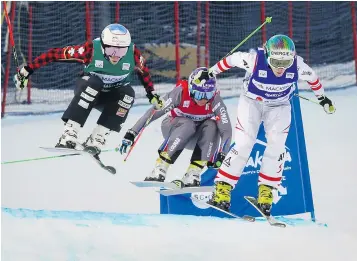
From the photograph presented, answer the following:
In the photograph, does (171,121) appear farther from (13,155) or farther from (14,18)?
(14,18)

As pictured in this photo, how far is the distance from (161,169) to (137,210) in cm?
193

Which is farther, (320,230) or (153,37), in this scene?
(153,37)

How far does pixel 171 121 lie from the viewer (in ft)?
19.5

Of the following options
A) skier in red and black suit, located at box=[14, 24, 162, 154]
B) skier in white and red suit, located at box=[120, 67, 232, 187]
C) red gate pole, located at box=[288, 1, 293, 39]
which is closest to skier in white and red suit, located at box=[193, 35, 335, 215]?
skier in white and red suit, located at box=[120, 67, 232, 187]

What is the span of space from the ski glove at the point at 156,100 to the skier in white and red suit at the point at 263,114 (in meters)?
0.40

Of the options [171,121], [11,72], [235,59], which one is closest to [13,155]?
[11,72]

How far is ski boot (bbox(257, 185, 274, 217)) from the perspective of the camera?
5.68 m

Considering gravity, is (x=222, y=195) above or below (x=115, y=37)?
below

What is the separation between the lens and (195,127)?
19.3ft

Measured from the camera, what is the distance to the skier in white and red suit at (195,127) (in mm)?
5797

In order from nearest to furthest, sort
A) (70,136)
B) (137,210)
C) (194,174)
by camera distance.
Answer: (70,136) < (194,174) < (137,210)

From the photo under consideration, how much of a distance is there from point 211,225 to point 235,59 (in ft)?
3.98

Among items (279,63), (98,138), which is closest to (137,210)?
(98,138)

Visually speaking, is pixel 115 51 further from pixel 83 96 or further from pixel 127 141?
pixel 127 141
